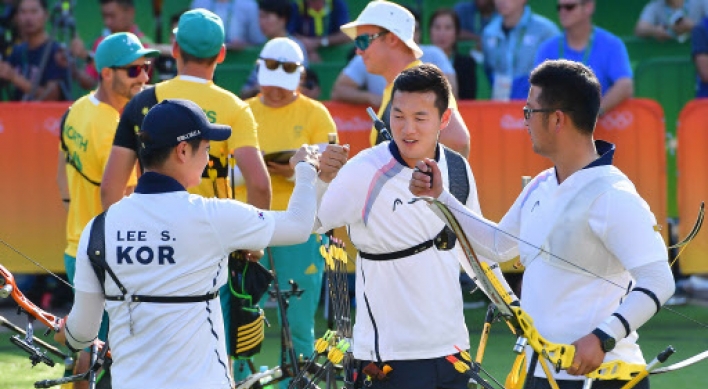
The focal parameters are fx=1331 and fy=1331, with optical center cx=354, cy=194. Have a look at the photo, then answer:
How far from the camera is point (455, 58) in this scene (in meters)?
12.5

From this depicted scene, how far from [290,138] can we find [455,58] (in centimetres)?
442

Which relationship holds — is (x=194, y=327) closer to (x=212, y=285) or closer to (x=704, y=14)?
(x=212, y=285)

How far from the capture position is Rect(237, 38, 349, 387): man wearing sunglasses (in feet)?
25.8

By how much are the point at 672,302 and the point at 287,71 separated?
426 cm

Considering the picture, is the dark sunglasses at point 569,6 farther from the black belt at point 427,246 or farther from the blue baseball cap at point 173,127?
the blue baseball cap at point 173,127

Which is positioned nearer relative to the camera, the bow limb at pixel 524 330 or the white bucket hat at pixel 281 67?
the bow limb at pixel 524 330

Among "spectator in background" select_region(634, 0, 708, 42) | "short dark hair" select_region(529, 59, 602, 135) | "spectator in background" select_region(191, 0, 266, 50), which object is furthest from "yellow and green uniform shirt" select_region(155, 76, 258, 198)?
"spectator in background" select_region(634, 0, 708, 42)

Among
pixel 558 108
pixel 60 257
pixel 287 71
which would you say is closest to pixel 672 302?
pixel 287 71

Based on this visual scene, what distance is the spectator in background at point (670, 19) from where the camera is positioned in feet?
43.0

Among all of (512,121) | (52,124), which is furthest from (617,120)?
(52,124)

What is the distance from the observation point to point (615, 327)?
4168mm

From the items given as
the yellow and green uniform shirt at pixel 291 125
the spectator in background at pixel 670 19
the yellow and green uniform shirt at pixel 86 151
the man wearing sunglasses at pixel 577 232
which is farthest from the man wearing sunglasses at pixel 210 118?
the spectator in background at pixel 670 19

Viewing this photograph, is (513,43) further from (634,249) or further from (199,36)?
(634,249)

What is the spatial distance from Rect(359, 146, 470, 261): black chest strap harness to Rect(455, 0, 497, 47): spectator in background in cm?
782
